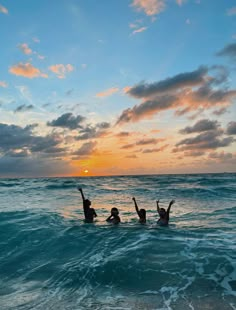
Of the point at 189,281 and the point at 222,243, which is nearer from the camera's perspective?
the point at 189,281

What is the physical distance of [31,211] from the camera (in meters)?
19.2

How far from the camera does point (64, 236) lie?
12.2m

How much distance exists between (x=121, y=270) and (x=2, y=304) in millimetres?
3021

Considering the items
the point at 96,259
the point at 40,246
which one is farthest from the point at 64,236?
the point at 96,259

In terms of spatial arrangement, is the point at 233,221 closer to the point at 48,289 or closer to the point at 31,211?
the point at 48,289

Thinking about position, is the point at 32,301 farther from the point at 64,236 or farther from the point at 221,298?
the point at 64,236

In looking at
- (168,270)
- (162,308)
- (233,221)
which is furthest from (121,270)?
(233,221)

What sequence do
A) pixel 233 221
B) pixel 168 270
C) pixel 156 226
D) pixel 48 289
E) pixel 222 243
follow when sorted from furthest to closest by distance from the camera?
1. pixel 233 221
2. pixel 156 226
3. pixel 222 243
4. pixel 168 270
5. pixel 48 289

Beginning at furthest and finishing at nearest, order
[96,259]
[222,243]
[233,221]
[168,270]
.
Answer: [233,221], [222,243], [96,259], [168,270]

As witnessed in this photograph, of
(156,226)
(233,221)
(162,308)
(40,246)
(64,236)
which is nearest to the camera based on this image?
(162,308)

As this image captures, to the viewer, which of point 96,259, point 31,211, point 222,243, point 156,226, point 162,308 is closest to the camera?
point 162,308

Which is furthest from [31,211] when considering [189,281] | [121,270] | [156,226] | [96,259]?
[189,281]

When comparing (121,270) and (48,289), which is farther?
(121,270)

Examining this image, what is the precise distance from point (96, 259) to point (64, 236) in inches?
143
